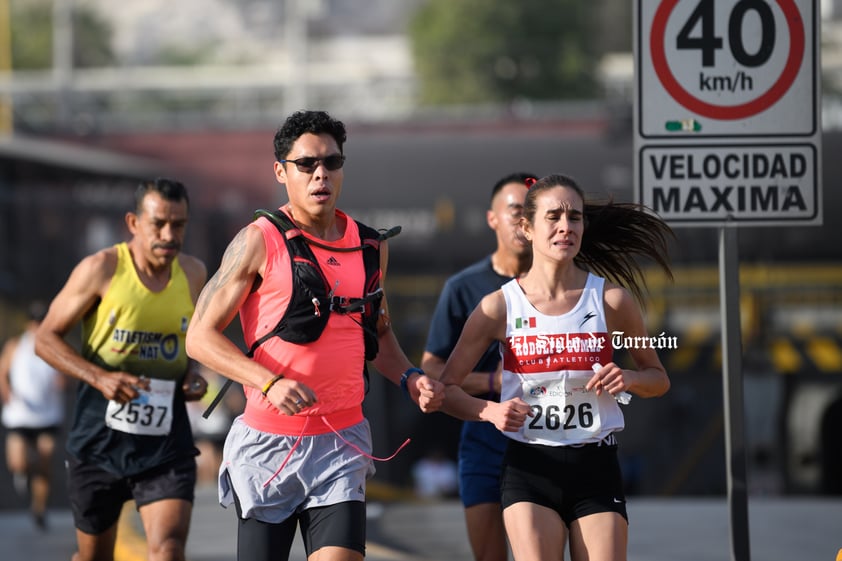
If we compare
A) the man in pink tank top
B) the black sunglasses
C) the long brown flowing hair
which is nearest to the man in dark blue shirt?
the long brown flowing hair

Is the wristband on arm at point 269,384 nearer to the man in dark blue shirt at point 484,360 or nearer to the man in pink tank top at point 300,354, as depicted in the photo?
the man in pink tank top at point 300,354

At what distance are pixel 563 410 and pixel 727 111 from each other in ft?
4.60

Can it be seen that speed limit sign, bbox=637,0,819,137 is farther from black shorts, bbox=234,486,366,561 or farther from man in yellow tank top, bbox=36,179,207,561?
man in yellow tank top, bbox=36,179,207,561

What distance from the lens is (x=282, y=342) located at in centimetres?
429

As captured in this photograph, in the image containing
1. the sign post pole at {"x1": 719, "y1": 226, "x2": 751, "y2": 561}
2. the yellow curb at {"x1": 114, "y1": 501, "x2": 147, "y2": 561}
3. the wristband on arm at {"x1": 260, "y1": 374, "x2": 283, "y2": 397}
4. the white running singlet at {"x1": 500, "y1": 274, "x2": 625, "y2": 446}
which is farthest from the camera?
the yellow curb at {"x1": 114, "y1": 501, "x2": 147, "y2": 561}

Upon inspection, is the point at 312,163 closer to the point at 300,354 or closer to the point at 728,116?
the point at 300,354

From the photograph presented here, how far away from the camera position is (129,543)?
361 inches

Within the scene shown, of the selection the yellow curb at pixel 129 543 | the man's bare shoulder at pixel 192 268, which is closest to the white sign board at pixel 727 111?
the man's bare shoulder at pixel 192 268

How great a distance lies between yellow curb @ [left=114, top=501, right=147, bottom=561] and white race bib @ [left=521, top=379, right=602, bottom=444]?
3990mm

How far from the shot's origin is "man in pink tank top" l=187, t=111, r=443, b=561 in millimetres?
4273

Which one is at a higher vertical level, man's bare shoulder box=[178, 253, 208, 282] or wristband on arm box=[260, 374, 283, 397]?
man's bare shoulder box=[178, 253, 208, 282]

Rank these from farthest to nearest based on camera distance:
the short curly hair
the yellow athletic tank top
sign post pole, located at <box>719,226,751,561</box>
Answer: the yellow athletic tank top
sign post pole, located at <box>719,226,751,561</box>
the short curly hair

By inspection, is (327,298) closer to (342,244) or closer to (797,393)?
(342,244)

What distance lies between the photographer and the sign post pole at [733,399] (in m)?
4.93
